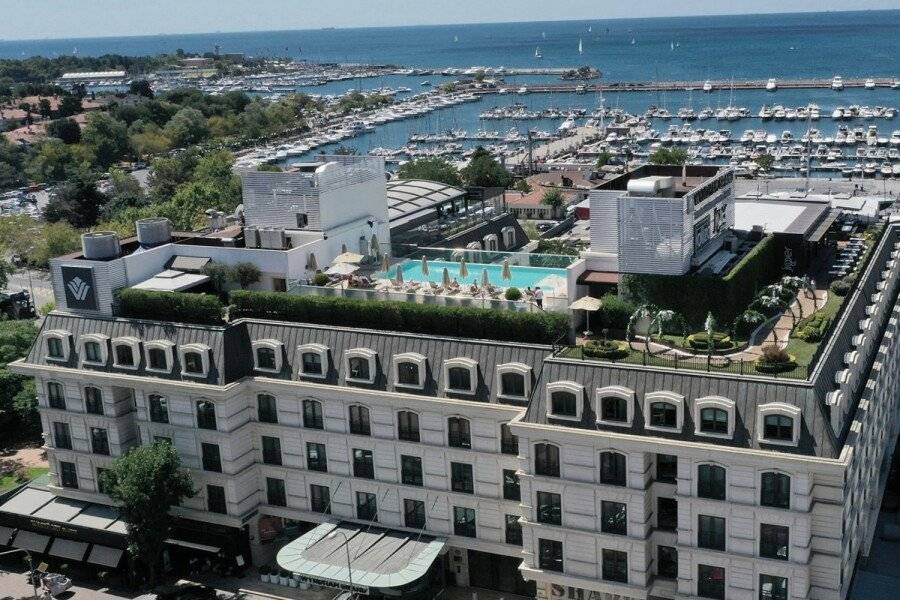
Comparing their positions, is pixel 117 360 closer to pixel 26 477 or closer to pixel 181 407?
pixel 181 407

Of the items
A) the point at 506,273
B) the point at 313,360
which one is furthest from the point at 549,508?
the point at 506,273

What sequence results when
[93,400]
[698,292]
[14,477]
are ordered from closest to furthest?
[698,292] < [93,400] < [14,477]

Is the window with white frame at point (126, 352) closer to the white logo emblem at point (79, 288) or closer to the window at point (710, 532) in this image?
the white logo emblem at point (79, 288)

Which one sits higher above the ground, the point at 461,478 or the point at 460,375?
the point at 460,375

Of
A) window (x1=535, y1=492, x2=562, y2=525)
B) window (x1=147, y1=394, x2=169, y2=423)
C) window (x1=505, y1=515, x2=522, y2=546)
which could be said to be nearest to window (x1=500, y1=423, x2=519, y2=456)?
window (x1=535, y1=492, x2=562, y2=525)

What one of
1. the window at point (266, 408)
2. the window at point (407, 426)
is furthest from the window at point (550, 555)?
the window at point (266, 408)

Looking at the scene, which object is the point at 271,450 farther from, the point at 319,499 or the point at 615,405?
the point at 615,405

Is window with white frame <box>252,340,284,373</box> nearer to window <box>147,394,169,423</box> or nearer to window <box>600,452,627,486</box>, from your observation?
window <box>147,394,169,423</box>
